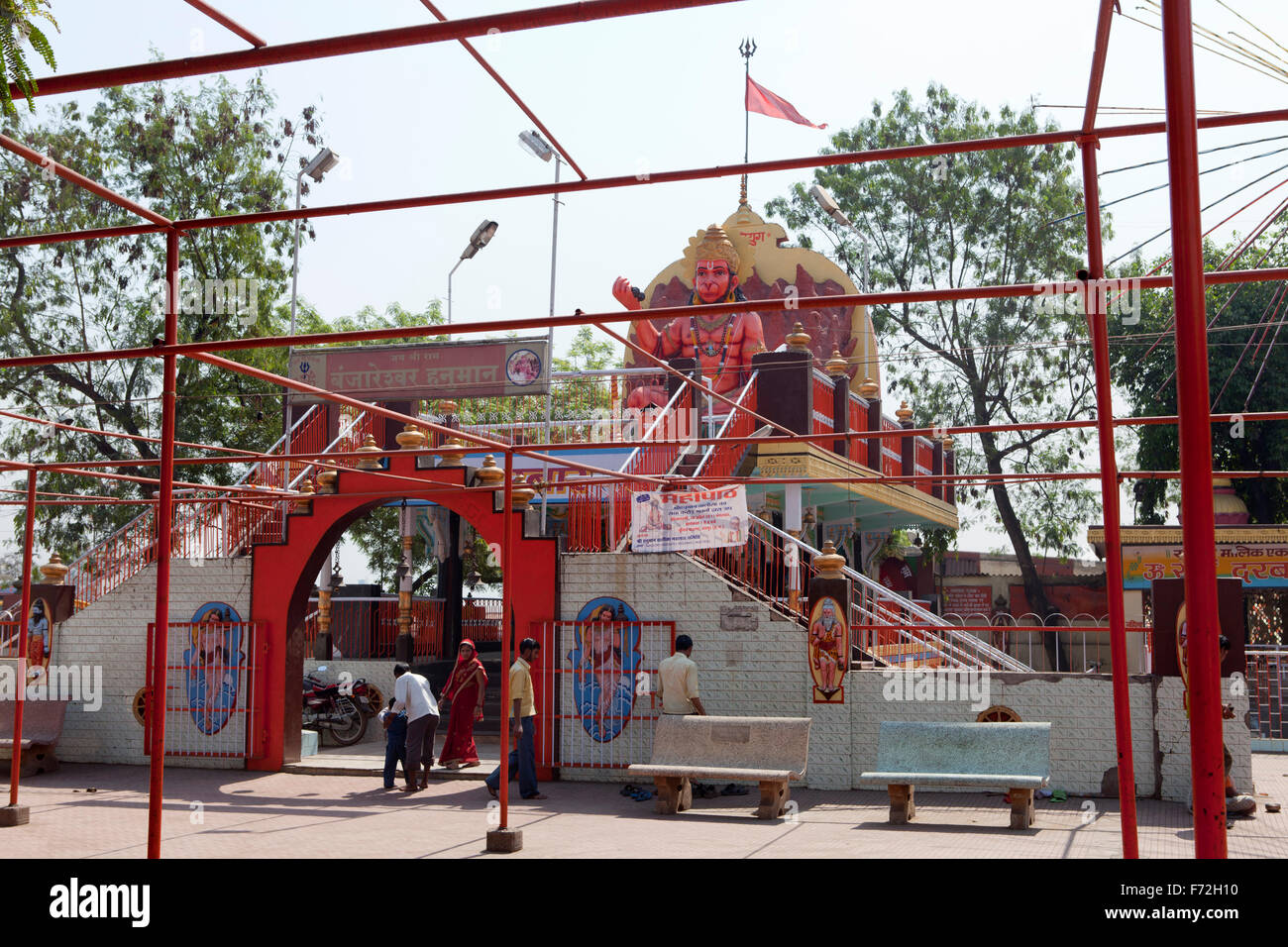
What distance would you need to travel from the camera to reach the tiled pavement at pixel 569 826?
1052 centimetres

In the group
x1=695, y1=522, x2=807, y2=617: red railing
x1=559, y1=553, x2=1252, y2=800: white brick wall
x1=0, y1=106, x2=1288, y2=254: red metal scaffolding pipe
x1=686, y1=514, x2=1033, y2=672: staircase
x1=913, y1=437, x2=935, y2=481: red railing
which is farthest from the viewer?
x1=913, y1=437, x2=935, y2=481: red railing

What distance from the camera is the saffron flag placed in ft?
71.1

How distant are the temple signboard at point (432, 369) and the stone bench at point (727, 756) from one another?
637cm

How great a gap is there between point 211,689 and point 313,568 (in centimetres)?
220

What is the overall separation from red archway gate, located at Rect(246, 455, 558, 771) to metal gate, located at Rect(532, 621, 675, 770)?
586mm

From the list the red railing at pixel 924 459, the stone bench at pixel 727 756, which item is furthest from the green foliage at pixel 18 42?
the red railing at pixel 924 459

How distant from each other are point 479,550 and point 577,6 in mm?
27842

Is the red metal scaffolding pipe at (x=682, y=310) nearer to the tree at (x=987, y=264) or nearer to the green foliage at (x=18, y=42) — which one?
the green foliage at (x=18, y=42)

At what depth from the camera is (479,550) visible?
32812 millimetres

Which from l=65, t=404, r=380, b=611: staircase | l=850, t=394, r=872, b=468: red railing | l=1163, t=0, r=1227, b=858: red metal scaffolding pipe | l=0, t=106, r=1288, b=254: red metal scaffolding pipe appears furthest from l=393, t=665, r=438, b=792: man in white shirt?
l=1163, t=0, r=1227, b=858: red metal scaffolding pipe

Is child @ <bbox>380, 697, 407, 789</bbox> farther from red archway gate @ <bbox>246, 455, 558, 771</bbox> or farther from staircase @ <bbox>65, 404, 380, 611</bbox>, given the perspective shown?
staircase @ <bbox>65, 404, 380, 611</bbox>

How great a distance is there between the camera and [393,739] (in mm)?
14898
